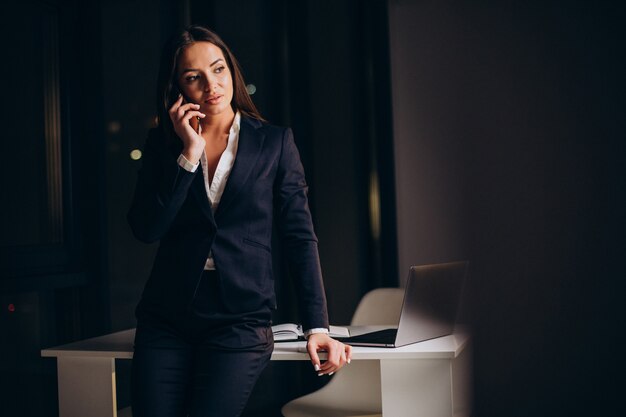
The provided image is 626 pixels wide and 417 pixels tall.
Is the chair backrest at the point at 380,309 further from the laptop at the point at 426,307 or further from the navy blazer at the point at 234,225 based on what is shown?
the navy blazer at the point at 234,225

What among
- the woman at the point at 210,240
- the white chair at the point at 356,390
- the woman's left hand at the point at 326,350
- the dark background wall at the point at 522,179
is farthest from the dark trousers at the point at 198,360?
the dark background wall at the point at 522,179

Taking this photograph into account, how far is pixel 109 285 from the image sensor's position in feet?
10.6

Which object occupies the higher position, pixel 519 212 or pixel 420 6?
pixel 420 6

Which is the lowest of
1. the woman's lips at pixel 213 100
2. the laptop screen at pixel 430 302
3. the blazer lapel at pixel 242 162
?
the laptop screen at pixel 430 302

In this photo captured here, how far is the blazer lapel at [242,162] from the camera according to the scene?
1.80 metres

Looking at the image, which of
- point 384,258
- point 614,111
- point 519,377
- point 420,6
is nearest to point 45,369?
point 384,258

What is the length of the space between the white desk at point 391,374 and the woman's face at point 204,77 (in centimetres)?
78

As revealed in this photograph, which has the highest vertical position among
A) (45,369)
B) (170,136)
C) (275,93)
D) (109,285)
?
(275,93)

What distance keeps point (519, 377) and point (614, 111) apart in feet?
4.77

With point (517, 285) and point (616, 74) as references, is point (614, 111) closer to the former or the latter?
point (616, 74)

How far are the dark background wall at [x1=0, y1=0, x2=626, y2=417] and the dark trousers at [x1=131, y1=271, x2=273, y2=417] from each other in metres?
1.30

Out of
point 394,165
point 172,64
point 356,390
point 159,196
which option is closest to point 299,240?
point 159,196

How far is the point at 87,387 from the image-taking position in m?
2.24

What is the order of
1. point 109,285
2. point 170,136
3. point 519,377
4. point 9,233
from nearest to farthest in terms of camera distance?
point 170,136
point 9,233
point 109,285
point 519,377
